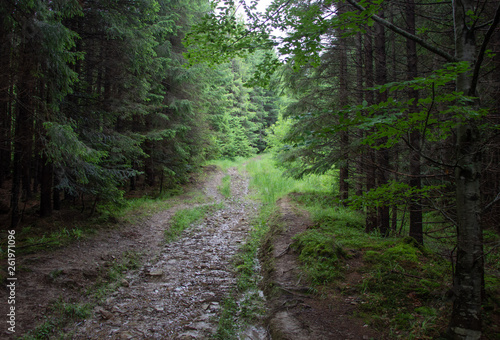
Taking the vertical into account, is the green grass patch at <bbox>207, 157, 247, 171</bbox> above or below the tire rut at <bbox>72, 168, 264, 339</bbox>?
above

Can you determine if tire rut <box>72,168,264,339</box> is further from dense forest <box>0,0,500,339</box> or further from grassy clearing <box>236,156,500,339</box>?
dense forest <box>0,0,500,339</box>

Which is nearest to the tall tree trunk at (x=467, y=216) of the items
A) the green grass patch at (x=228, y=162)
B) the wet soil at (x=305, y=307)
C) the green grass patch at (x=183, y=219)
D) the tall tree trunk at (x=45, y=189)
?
the wet soil at (x=305, y=307)

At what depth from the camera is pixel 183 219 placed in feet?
34.7

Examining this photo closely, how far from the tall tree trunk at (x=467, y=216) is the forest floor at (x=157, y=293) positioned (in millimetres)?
1145

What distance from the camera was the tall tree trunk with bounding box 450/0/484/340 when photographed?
2564mm

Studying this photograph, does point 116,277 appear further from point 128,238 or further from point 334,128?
point 334,128

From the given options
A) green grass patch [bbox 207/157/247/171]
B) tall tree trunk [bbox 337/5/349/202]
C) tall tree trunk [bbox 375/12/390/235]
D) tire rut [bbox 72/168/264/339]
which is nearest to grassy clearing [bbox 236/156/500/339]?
tall tree trunk [bbox 375/12/390/235]

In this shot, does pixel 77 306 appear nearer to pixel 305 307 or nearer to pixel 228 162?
pixel 305 307

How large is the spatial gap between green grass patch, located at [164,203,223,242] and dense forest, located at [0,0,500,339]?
209cm

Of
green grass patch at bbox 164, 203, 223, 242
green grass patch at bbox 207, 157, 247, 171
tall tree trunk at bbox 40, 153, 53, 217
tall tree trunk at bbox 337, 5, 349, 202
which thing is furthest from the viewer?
green grass patch at bbox 207, 157, 247, 171

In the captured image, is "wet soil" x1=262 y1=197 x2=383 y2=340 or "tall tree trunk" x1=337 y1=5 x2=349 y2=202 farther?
"tall tree trunk" x1=337 y1=5 x2=349 y2=202

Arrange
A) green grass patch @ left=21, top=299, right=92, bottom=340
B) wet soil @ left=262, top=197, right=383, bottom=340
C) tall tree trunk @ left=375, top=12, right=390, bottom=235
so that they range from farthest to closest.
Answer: tall tree trunk @ left=375, top=12, right=390, bottom=235, green grass patch @ left=21, top=299, right=92, bottom=340, wet soil @ left=262, top=197, right=383, bottom=340

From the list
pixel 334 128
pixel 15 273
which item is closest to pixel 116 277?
pixel 15 273

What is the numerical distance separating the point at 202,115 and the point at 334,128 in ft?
48.3
